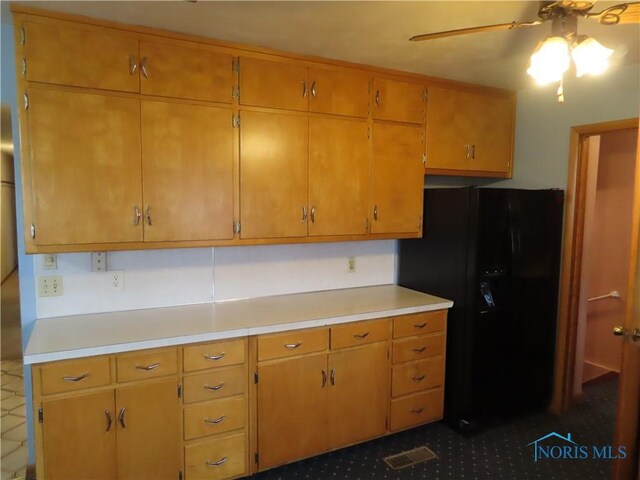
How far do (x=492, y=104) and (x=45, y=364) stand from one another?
3.17 meters

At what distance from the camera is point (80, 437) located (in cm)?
185

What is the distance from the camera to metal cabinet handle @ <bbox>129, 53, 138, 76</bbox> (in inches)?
80.3

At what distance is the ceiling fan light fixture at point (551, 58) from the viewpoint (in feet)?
4.88

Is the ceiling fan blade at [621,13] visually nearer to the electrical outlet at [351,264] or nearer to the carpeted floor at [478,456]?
the electrical outlet at [351,264]

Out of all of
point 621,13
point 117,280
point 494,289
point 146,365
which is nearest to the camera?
point 621,13

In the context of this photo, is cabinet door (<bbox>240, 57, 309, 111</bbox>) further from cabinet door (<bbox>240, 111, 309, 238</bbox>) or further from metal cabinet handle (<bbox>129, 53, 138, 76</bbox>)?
metal cabinet handle (<bbox>129, 53, 138, 76</bbox>)

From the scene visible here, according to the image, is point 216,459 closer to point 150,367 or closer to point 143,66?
point 150,367

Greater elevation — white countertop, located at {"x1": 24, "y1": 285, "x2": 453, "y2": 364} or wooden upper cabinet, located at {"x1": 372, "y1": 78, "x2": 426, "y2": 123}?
wooden upper cabinet, located at {"x1": 372, "y1": 78, "x2": 426, "y2": 123}

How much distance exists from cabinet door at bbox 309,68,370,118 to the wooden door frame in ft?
4.92

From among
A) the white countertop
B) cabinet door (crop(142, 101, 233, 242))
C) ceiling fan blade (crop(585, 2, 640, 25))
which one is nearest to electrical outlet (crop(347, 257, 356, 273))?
the white countertop

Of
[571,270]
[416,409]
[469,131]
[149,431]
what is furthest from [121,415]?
[571,270]

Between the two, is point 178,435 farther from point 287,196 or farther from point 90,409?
point 287,196

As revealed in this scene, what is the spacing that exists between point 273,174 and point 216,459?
1536mm

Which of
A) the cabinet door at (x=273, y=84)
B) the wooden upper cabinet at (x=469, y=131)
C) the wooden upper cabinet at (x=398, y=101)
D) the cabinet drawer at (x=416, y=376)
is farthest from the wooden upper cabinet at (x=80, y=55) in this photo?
the cabinet drawer at (x=416, y=376)
